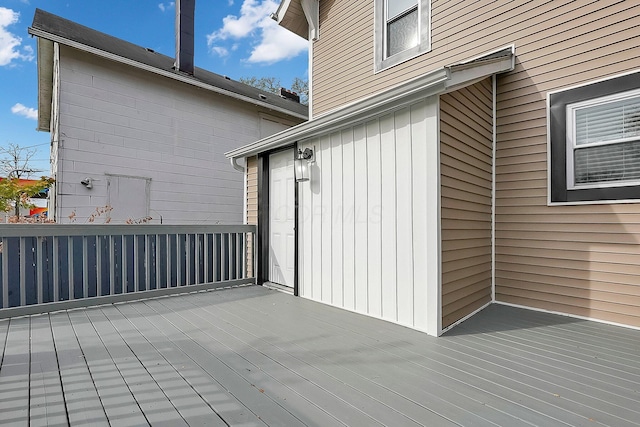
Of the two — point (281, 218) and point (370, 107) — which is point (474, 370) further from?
point (281, 218)

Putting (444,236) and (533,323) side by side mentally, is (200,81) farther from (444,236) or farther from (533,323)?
(533,323)

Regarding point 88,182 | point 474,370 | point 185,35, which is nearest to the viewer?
point 474,370

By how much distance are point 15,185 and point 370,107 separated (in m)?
7.64

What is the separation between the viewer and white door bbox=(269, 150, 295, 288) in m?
4.65

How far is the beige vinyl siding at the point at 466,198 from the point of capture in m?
2.96

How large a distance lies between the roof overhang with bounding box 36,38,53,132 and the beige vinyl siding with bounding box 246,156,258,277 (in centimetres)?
434

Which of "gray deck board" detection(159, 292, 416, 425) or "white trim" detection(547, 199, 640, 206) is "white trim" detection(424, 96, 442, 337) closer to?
"gray deck board" detection(159, 292, 416, 425)

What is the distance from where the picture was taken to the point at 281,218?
483 cm

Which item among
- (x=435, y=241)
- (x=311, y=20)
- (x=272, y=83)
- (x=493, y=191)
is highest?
(x=272, y=83)

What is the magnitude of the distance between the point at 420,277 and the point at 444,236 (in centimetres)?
41

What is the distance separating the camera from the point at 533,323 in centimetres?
314

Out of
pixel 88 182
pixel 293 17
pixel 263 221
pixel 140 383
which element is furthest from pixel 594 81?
pixel 88 182

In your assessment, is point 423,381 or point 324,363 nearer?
point 423,381

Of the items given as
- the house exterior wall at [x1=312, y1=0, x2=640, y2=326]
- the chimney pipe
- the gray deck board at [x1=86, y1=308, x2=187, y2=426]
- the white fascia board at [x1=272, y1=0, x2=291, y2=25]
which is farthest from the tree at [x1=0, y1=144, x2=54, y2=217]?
the house exterior wall at [x1=312, y1=0, x2=640, y2=326]
